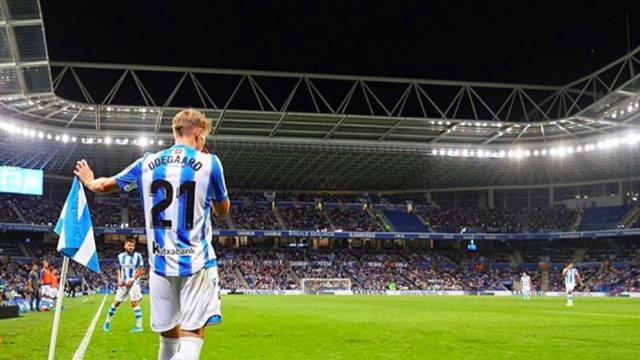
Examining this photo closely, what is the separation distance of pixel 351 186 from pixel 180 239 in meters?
69.0

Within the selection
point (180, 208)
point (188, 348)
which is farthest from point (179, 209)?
point (188, 348)

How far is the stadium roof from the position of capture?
4244 cm

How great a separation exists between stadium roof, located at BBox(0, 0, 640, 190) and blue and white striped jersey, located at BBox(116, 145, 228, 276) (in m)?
30.0

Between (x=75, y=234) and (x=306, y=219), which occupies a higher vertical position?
(x=306, y=219)

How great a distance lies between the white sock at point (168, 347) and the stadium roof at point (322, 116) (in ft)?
99.1

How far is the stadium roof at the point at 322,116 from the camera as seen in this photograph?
139ft

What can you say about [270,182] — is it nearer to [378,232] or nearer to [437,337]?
[378,232]

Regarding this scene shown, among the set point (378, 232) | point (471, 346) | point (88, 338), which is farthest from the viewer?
point (378, 232)

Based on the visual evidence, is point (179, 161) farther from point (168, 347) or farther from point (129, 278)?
point (129, 278)

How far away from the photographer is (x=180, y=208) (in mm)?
4922

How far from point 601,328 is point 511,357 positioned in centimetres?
728

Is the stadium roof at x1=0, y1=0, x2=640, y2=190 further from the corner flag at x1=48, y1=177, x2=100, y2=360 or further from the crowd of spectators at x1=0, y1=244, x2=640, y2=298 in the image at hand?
the corner flag at x1=48, y1=177, x2=100, y2=360

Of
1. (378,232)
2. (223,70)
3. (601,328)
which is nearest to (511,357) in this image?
(601,328)

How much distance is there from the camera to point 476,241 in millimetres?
75062
